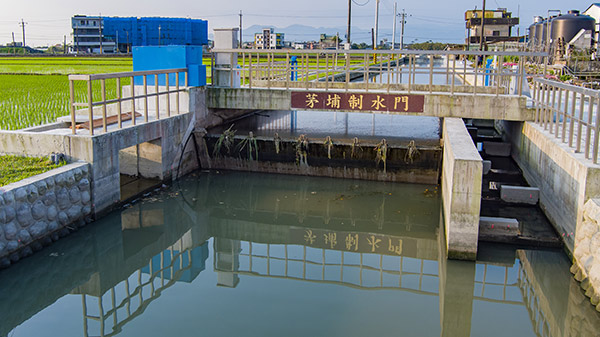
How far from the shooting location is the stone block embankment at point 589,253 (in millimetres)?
6430

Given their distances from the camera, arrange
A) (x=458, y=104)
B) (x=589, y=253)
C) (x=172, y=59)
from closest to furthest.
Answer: (x=589, y=253) < (x=458, y=104) < (x=172, y=59)

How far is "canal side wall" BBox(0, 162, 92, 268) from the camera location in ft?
23.0

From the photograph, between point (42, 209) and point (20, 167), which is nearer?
point (42, 209)

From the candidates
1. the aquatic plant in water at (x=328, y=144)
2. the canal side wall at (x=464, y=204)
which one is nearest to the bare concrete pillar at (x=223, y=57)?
the aquatic plant in water at (x=328, y=144)

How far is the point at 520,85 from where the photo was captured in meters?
11.8

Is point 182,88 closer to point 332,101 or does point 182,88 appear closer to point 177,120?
point 177,120

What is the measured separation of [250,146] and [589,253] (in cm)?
746

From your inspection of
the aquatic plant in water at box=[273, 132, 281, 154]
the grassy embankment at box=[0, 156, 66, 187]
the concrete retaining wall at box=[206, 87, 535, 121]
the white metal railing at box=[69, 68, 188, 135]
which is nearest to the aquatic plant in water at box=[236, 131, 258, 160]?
the aquatic plant in water at box=[273, 132, 281, 154]

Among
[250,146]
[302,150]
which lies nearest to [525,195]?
[302,150]

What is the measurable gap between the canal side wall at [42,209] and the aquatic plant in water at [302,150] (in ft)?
15.8

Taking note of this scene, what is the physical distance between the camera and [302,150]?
12312 mm

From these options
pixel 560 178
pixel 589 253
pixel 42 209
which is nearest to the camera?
pixel 589 253

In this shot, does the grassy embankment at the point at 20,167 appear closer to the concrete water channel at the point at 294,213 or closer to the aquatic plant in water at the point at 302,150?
the concrete water channel at the point at 294,213

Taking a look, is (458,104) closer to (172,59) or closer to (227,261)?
(172,59)
